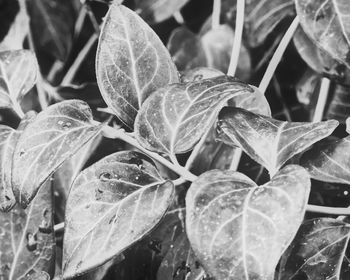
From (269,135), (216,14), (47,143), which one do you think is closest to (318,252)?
(269,135)

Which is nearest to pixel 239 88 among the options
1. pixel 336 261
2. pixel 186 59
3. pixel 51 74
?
pixel 336 261

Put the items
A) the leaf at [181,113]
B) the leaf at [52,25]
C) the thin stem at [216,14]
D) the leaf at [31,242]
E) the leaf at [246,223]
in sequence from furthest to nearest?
1. the leaf at [52,25]
2. the thin stem at [216,14]
3. the leaf at [31,242]
4. the leaf at [181,113]
5. the leaf at [246,223]

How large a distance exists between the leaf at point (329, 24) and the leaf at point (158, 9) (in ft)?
1.06

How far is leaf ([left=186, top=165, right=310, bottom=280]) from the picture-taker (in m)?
0.45

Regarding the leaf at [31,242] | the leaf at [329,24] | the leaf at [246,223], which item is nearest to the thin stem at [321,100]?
the leaf at [329,24]

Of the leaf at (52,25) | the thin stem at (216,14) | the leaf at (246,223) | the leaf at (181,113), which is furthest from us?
the leaf at (52,25)

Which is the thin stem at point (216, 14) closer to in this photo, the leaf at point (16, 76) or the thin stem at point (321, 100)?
the thin stem at point (321, 100)

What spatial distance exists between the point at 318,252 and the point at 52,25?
69cm

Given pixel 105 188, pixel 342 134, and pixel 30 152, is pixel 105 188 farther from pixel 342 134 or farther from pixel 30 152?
pixel 342 134

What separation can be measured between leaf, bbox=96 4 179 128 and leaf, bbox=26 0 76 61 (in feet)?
1.28

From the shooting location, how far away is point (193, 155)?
74 cm

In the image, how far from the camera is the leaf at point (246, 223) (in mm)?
446

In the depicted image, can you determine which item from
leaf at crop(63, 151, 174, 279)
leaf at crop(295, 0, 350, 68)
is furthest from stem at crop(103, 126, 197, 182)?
leaf at crop(295, 0, 350, 68)

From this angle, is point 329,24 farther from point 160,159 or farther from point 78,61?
point 78,61
